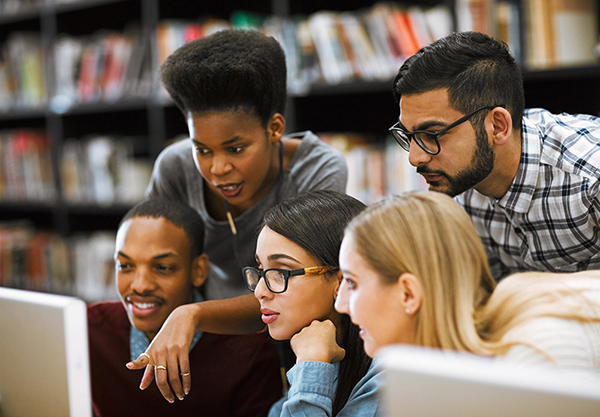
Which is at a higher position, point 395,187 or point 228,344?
point 395,187

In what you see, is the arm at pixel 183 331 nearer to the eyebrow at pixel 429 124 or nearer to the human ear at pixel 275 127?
the human ear at pixel 275 127

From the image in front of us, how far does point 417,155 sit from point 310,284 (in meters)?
0.36

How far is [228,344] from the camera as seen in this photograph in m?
1.40

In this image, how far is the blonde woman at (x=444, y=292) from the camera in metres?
0.76

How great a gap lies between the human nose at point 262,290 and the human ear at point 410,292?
356 mm

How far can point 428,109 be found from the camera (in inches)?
45.6

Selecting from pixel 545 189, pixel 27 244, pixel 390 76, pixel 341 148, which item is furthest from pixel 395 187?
pixel 27 244

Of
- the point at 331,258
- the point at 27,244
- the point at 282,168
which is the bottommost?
the point at 27,244

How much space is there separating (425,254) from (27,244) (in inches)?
122

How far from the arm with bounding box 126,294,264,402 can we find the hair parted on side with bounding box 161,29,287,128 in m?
0.46

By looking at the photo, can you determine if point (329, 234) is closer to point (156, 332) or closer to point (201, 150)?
point (201, 150)

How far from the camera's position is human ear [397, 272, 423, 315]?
0.79m

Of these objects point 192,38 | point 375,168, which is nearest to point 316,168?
point 375,168

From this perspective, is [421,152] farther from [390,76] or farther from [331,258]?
[390,76]
